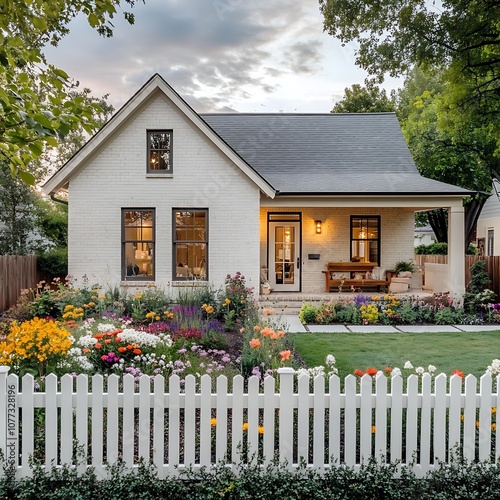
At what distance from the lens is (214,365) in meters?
5.80

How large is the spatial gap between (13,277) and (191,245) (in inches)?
202

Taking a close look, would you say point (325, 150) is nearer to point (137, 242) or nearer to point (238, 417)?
point (137, 242)

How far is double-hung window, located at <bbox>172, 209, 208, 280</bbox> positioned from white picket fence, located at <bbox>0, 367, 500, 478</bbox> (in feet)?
29.8

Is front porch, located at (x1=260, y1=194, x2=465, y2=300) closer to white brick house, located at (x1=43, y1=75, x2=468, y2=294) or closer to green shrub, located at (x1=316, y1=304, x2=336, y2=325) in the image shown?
white brick house, located at (x1=43, y1=75, x2=468, y2=294)

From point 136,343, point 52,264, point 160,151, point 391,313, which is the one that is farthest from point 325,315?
point 52,264

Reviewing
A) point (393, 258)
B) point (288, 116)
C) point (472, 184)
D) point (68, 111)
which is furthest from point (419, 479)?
point (472, 184)

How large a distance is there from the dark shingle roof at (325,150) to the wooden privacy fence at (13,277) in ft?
25.3

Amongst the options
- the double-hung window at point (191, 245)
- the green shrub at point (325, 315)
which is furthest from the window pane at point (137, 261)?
the green shrub at point (325, 315)

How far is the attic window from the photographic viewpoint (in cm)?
1236

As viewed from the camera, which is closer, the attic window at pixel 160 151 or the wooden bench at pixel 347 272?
the attic window at pixel 160 151

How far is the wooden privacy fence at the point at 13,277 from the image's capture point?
39.8 ft

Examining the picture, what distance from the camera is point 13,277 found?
12711mm

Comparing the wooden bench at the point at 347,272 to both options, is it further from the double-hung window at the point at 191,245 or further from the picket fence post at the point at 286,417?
the picket fence post at the point at 286,417

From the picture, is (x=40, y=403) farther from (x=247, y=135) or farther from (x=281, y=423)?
(x=247, y=135)
